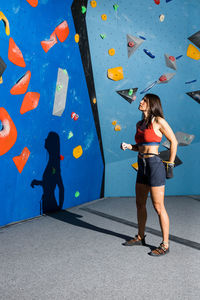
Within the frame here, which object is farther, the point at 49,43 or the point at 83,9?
the point at 83,9

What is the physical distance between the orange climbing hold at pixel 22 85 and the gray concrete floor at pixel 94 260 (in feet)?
4.39

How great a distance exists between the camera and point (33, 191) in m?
3.40

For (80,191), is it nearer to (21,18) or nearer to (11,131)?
(11,131)

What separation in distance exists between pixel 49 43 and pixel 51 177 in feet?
4.92

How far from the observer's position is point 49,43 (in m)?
3.32

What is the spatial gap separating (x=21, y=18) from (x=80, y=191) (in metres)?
2.21

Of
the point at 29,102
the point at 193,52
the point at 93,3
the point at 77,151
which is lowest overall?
the point at 77,151

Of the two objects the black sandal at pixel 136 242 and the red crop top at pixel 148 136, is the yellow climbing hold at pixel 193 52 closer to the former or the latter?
the red crop top at pixel 148 136

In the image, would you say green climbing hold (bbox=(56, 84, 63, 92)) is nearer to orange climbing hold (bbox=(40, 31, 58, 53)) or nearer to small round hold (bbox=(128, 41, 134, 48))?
orange climbing hold (bbox=(40, 31, 58, 53))

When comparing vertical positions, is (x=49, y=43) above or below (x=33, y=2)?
below

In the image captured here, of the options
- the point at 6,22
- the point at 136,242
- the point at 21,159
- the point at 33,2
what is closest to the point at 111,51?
the point at 33,2

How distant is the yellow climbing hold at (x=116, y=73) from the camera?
4246mm

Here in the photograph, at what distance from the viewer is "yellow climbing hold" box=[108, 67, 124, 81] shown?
4246 mm

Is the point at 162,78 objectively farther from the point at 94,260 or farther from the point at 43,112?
the point at 94,260
